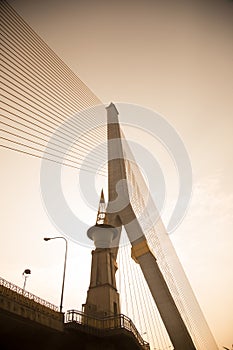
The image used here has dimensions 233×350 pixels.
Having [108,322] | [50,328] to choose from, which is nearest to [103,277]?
[108,322]

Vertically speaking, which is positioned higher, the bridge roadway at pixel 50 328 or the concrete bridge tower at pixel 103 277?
the concrete bridge tower at pixel 103 277

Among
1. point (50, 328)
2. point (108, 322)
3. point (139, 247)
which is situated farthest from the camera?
point (139, 247)

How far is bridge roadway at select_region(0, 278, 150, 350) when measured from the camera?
52.3 feet

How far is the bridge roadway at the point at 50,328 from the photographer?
628 inches

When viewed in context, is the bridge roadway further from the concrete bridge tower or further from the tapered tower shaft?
the tapered tower shaft

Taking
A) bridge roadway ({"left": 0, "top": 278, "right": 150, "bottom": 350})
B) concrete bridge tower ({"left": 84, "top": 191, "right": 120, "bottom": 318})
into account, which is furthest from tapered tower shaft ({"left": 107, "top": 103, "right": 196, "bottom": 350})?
bridge roadway ({"left": 0, "top": 278, "right": 150, "bottom": 350})

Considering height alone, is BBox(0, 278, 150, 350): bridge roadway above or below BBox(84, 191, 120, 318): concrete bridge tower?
below

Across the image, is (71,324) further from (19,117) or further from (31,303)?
(19,117)

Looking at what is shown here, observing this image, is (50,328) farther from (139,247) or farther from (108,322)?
(139,247)

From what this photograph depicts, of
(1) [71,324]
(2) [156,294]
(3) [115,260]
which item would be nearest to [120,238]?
(3) [115,260]

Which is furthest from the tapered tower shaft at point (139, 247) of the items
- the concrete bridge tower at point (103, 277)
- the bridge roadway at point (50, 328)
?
the bridge roadway at point (50, 328)

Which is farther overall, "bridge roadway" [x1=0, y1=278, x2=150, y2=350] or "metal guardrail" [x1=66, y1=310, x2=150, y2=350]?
"metal guardrail" [x1=66, y1=310, x2=150, y2=350]

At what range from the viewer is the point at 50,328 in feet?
58.4

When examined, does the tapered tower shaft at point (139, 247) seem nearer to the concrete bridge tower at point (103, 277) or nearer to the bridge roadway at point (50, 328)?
the concrete bridge tower at point (103, 277)
